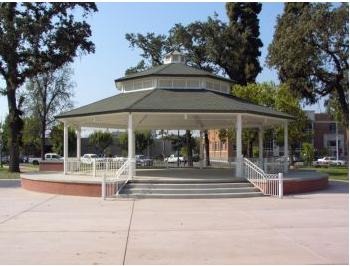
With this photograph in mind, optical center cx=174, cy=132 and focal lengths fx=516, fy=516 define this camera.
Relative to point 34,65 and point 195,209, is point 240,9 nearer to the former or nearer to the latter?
point 34,65

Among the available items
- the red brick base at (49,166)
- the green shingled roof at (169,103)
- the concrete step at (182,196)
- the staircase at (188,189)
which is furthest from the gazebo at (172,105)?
the red brick base at (49,166)

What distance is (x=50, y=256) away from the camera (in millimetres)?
9188

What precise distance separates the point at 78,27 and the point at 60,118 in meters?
14.5

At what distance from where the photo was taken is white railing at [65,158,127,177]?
2378 centimetres

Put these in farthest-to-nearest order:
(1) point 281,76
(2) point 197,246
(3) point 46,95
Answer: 1. (3) point 46,95
2. (1) point 281,76
3. (2) point 197,246

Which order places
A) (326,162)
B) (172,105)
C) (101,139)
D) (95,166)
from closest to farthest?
1. (172,105)
2. (95,166)
3. (326,162)
4. (101,139)

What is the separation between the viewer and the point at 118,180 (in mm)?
21000

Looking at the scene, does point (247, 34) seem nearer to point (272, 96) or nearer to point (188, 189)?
point (272, 96)

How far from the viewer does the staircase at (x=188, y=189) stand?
795 inches

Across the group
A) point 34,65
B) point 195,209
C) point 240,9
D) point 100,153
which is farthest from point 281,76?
point 100,153

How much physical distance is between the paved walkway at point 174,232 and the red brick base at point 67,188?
1839 mm

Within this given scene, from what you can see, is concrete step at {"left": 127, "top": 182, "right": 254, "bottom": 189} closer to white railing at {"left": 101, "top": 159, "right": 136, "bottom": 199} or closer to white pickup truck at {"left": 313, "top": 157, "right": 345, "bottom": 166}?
white railing at {"left": 101, "top": 159, "right": 136, "bottom": 199}

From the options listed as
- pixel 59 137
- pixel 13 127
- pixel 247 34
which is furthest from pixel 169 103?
pixel 59 137

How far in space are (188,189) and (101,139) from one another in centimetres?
6713
